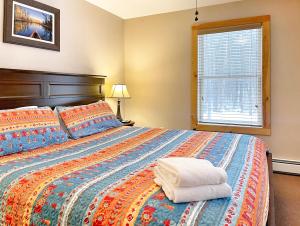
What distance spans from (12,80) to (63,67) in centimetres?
76

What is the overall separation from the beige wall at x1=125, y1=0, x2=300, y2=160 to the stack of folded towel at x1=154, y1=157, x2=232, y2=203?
264 cm

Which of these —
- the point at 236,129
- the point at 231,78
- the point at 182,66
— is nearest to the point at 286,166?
the point at 236,129

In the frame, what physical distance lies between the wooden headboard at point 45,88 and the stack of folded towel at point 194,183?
6.16 ft

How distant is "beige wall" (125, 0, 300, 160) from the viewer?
325 centimetres

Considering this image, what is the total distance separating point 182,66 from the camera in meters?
3.89

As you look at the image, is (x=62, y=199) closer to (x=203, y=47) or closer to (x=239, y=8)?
(x=203, y=47)

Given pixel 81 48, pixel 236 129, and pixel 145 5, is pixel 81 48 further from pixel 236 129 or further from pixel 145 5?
pixel 236 129

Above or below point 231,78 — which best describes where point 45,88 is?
below

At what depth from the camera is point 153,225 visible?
3.16 feet

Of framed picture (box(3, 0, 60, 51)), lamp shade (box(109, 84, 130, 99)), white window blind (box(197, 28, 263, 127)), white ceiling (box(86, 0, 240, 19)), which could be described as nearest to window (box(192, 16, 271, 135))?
white window blind (box(197, 28, 263, 127))

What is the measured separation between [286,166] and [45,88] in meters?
3.18

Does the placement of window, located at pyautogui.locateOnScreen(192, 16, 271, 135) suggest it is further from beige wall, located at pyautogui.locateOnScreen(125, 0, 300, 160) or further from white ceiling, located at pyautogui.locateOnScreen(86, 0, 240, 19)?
white ceiling, located at pyautogui.locateOnScreen(86, 0, 240, 19)

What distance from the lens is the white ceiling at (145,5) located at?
351 centimetres

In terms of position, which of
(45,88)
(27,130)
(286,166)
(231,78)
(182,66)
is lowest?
(286,166)
